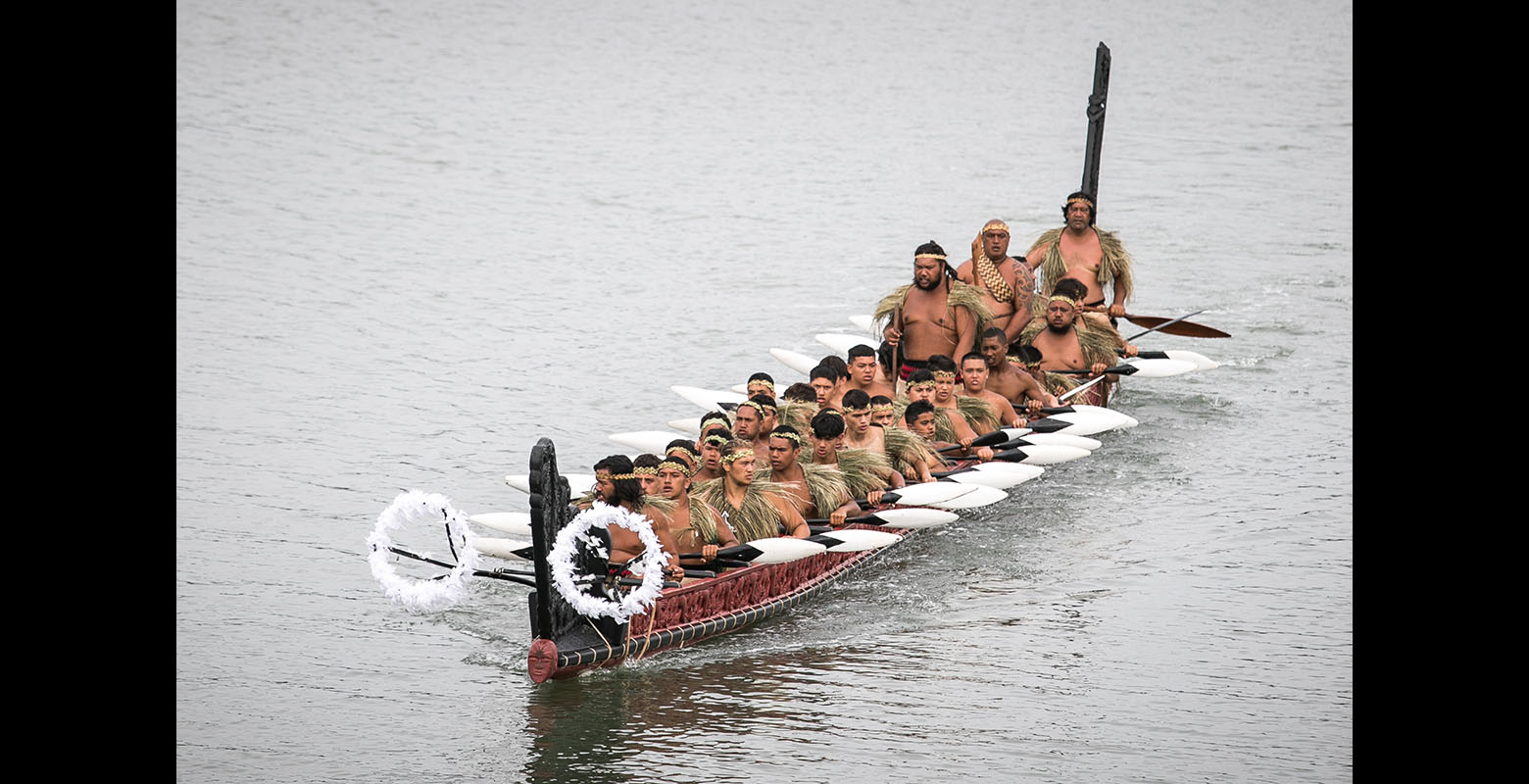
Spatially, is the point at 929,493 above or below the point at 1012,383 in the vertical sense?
below

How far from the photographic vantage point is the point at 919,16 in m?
41.6

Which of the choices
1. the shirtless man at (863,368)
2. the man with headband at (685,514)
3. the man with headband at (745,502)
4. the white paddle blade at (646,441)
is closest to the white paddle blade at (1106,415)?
the shirtless man at (863,368)

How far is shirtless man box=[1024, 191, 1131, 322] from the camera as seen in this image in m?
19.5

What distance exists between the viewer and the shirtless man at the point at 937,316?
17.5 meters

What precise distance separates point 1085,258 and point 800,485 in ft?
20.5

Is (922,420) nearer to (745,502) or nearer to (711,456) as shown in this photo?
(711,456)

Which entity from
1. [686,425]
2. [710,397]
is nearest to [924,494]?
[686,425]

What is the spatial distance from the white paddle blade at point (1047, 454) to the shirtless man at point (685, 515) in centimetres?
342

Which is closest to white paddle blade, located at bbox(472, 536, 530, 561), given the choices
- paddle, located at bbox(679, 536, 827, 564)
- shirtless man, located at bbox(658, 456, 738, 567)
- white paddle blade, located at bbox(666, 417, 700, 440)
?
shirtless man, located at bbox(658, 456, 738, 567)

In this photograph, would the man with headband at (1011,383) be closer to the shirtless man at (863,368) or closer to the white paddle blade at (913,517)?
the shirtless man at (863,368)

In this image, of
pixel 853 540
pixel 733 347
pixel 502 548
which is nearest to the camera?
pixel 502 548

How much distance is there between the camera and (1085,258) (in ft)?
64.4

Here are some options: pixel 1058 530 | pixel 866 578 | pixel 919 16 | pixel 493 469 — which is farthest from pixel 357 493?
pixel 919 16

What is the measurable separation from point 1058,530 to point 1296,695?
11.0 feet
